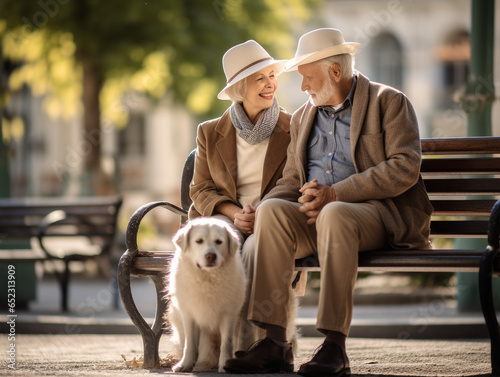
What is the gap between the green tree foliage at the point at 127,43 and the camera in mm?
16266

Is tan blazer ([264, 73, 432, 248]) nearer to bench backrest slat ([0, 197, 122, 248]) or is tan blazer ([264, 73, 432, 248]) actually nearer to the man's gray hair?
the man's gray hair

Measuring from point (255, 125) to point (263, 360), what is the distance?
1502 mm

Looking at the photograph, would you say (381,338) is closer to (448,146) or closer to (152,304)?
(448,146)

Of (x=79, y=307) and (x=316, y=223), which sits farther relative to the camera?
(x=79, y=307)

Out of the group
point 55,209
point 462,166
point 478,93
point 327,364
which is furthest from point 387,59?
point 327,364

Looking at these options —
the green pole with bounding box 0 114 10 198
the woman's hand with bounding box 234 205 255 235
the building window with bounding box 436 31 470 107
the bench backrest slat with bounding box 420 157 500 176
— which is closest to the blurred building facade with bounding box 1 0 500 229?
the building window with bounding box 436 31 470 107

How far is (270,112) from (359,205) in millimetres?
1011

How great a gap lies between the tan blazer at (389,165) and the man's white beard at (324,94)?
0.16 m

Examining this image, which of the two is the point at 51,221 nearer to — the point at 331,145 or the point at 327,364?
the point at 331,145

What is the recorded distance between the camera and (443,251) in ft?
15.0

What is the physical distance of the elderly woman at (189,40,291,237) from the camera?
5.38 m

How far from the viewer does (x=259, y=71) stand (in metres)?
5.44

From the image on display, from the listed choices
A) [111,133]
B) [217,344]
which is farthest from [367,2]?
[217,344]

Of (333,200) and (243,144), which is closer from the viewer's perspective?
(333,200)
